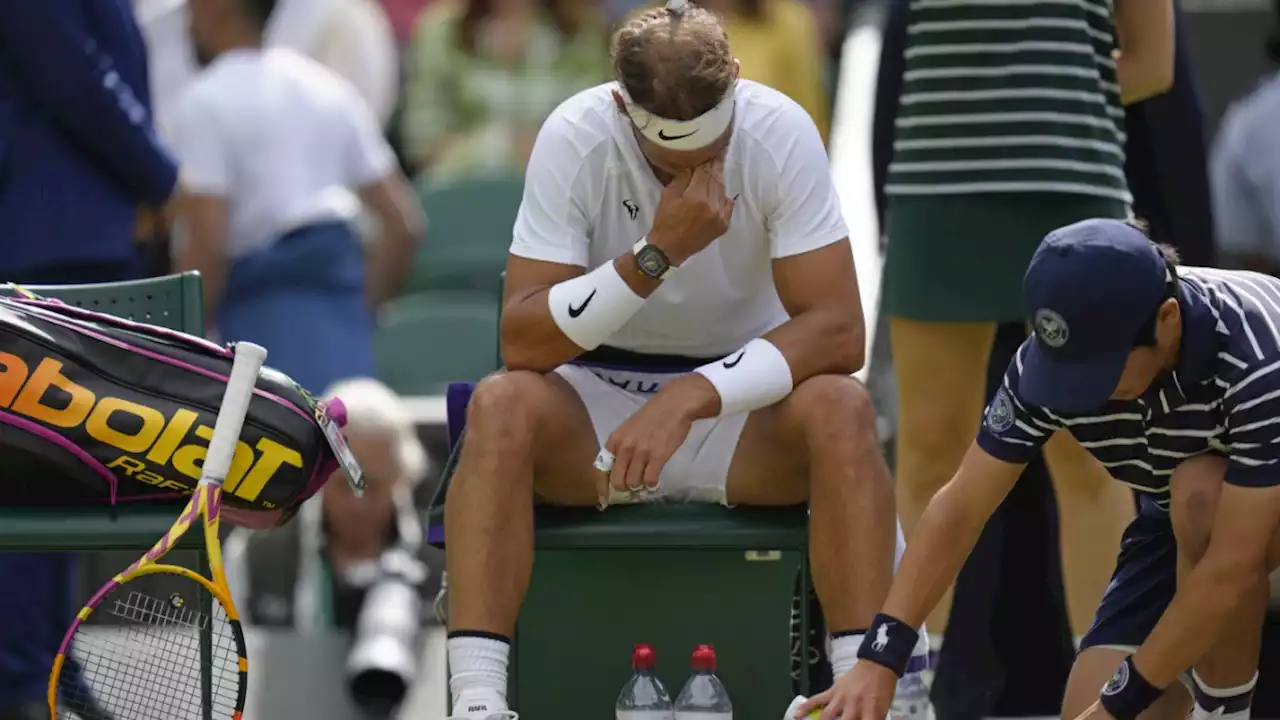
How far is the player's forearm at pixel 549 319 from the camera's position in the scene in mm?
4016

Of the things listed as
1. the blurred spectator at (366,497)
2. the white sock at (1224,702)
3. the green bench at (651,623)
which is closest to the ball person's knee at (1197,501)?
the white sock at (1224,702)

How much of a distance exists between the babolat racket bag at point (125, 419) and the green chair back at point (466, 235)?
3318mm

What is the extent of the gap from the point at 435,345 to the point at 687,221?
3080 mm

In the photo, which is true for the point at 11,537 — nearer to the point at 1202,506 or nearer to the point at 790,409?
the point at 790,409

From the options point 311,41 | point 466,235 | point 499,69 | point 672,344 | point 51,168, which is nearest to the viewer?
point 672,344

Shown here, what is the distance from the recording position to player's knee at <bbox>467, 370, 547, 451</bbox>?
12.9ft

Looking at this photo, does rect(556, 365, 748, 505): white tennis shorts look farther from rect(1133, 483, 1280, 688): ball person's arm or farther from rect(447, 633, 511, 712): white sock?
rect(1133, 483, 1280, 688): ball person's arm

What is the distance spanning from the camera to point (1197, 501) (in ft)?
11.9

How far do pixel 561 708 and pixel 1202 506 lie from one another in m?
1.25

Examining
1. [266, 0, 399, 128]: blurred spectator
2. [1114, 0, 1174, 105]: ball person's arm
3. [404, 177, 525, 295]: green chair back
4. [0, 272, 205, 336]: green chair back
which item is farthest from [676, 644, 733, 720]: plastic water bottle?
[266, 0, 399, 128]: blurred spectator

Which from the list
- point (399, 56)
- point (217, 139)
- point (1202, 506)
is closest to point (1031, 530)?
point (1202, 506)

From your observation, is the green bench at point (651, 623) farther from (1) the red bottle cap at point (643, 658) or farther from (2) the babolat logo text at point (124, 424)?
(2) the babolat logo text at point (124, 424)

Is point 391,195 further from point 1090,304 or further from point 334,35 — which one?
point 1090,304

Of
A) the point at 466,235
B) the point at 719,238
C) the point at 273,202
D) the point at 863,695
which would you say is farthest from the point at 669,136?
the point at 466,235
